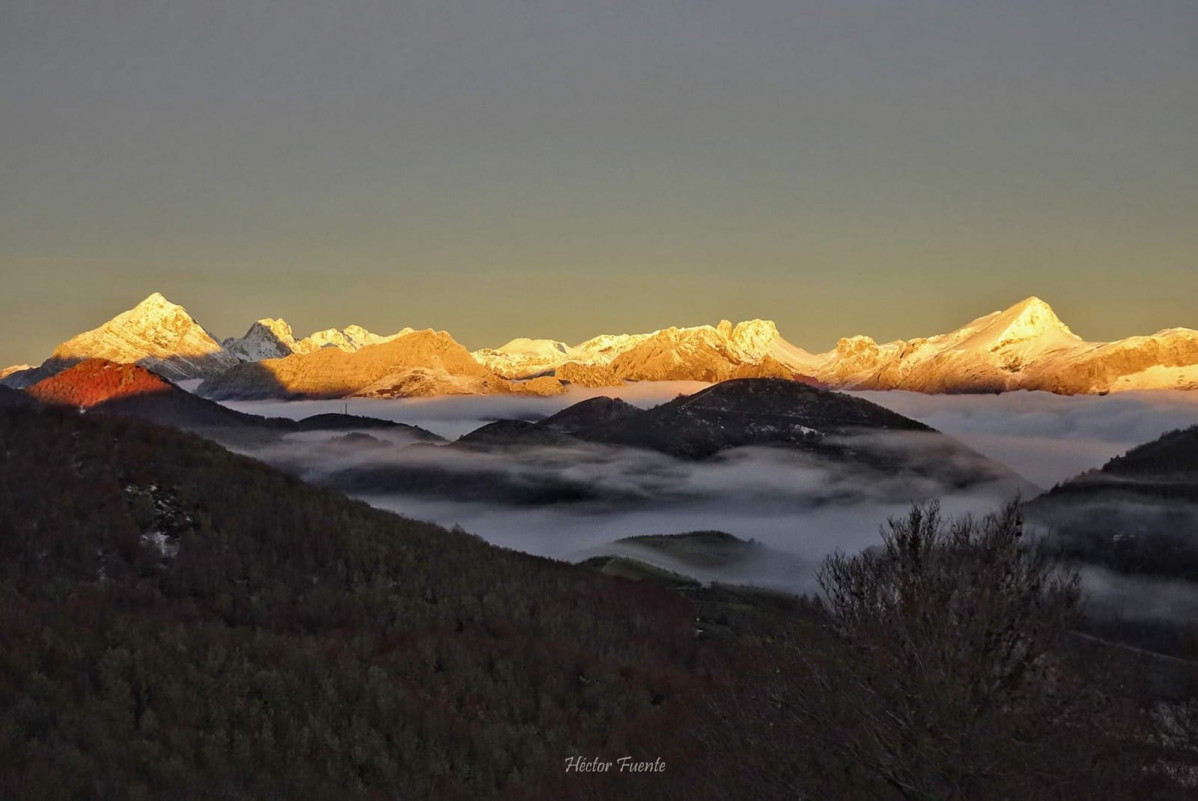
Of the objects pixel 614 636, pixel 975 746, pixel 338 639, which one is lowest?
pixel 614 636

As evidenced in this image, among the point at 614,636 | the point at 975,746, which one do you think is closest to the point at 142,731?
the point at 975,746

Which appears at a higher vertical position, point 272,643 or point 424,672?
point 272,643

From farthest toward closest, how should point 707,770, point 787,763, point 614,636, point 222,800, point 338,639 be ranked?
point 614,636, point 338,639, point 707,770, point 222,800, point 787,763

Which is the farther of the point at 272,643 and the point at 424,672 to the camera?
the point at 424,672

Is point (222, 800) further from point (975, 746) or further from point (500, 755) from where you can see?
point (975, 746)

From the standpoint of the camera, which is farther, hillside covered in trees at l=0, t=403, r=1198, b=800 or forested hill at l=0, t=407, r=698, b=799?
forested hill at l=0, t=407, r=698, b=799

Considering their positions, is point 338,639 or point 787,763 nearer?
point 787,763

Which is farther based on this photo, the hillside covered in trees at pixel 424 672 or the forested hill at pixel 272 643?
the forested hill at pixel 272 643

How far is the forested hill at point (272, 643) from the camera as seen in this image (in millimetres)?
39594

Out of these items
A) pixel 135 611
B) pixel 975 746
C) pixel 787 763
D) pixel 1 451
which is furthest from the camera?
pixel 1 451

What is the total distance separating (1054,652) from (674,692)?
30089 mm

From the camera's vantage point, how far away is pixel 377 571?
81312 mm

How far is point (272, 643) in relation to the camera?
52.9m

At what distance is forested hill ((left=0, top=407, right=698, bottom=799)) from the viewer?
39.6 m
